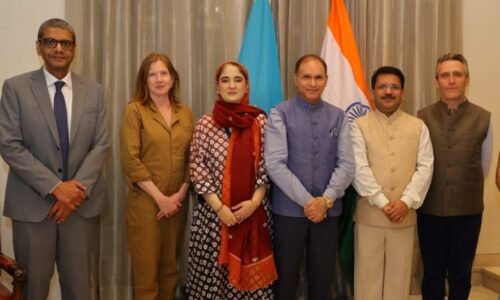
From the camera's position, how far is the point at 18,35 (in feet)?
10.5

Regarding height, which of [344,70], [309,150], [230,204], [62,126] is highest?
[344,70]

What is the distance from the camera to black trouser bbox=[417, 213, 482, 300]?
9.36ft

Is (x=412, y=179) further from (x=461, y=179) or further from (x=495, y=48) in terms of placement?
(x=495, y=48)

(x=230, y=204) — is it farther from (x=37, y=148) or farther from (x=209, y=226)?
(x=37, y=148)

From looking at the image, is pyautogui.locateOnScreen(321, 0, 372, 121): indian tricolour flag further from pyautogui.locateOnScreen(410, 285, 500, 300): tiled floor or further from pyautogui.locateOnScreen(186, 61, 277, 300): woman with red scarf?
pyautogui.locateOnScreen(410, 285, 500, 300): tiled floor

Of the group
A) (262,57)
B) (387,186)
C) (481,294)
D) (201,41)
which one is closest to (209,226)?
(387,186)

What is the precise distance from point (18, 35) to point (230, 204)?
1.85 m

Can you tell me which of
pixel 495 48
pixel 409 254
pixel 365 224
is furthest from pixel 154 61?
pixel 495 48

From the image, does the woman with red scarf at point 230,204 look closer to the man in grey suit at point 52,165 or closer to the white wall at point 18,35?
the man in grey suit at point 52,165

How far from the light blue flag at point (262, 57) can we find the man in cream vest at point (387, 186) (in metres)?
0.64

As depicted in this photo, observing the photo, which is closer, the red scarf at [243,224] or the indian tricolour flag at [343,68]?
the red scarf at [243,224]

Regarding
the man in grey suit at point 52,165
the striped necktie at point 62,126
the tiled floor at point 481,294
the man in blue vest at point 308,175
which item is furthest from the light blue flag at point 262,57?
the tiled floor at point 481,294

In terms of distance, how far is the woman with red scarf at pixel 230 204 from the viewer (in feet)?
8.46

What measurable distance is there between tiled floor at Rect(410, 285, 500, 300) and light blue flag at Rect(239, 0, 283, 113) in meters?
1.80
